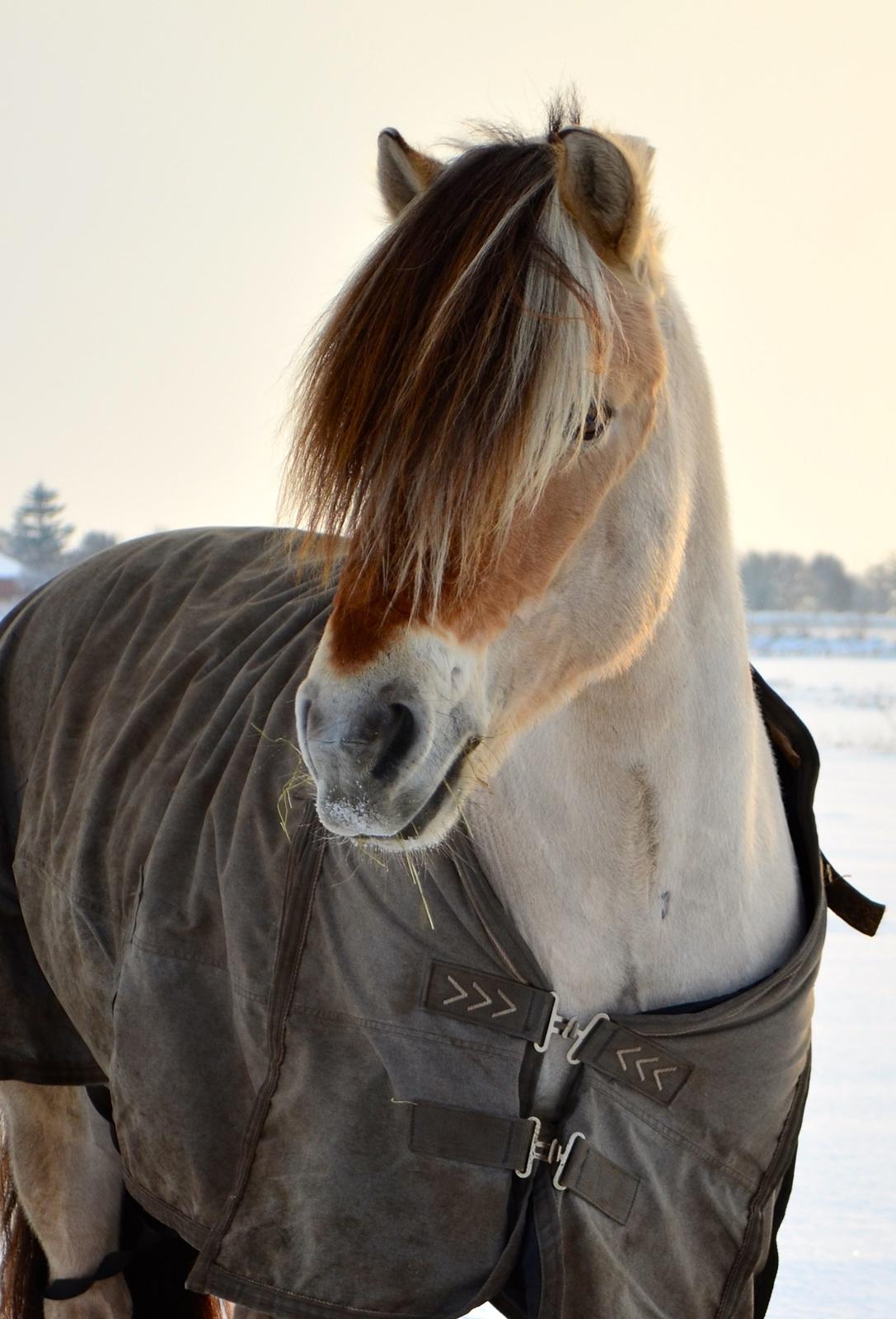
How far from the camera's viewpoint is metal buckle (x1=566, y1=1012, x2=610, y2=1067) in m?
1.10

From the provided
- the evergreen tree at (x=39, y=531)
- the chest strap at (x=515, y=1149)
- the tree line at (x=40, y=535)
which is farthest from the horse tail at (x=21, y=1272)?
the evergreen tree at (x=39, y=531)

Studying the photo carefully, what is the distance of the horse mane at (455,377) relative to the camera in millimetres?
910

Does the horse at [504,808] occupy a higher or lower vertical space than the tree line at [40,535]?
higher

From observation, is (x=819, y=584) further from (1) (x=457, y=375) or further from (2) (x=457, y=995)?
(1) (x=457, y=375)

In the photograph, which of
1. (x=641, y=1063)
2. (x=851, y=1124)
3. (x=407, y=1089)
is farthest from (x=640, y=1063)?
(x=851, y=1124)

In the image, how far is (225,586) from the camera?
1.83 m

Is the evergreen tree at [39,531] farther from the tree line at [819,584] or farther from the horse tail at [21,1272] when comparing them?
the horse tail at [21,1272]

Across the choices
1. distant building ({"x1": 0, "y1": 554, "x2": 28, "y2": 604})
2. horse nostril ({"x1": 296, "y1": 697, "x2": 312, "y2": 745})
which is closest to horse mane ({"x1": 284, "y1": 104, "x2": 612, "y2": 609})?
horse nostril ({"x1": 296, "y1": 697, "x2": 312, "y2": 745})

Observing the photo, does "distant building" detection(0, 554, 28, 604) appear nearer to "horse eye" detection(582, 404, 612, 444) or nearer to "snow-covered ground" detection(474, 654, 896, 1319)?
"snow-covered ground" detection(474, 654, 896, 1319)

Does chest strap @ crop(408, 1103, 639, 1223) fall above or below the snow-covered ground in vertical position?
above

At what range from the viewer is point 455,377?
3.01ft

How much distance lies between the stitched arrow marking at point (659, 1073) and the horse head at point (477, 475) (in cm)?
37

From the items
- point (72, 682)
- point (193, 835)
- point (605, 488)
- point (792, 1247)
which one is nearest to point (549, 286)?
point (605, 488)

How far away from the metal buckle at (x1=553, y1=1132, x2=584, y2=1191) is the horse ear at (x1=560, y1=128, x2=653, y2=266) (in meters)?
0.84
